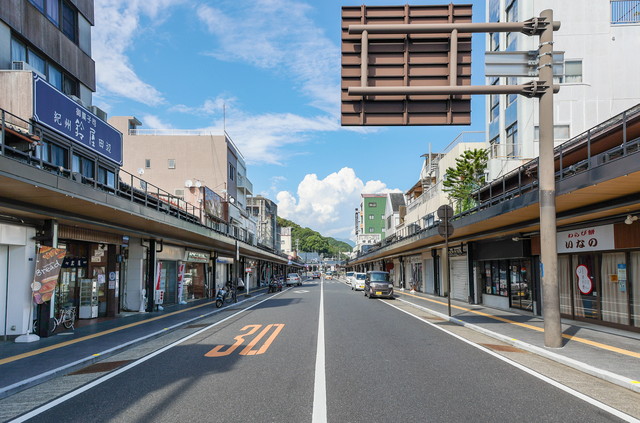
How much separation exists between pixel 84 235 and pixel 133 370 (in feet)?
33.7

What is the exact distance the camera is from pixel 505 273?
72.2 ft

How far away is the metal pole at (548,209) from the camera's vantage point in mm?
10617

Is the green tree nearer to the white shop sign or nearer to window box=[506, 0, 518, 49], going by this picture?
window box=[506, 0, 518, 49]

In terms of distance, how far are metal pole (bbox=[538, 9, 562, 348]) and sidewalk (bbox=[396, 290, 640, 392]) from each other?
626 mm

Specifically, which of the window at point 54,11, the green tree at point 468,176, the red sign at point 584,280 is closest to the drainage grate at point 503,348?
the red sign at point 584,280

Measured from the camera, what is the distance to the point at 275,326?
15922 millimetres

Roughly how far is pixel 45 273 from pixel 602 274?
58.0ft

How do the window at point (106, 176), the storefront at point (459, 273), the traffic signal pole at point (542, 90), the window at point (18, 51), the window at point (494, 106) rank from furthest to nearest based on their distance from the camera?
the window at point (494, 106), the storefront at point (459, 273), the window at point (106, 176), the window at point (18, 51), the traffic signal pole at point (542, 90)

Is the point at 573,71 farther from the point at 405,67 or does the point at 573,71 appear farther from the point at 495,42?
the point at 405,67

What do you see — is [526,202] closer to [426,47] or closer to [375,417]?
[426,47]

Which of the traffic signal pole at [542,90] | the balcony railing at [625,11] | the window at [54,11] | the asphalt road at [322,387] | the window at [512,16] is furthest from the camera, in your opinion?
the window at [512,16]

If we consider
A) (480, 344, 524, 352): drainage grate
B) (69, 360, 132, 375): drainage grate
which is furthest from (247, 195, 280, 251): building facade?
(69, 360, 132, 375): drainage grate

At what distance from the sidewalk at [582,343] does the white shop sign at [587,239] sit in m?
2.53

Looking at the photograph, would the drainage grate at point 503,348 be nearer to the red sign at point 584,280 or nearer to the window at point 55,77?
the red sign at point 584,280
